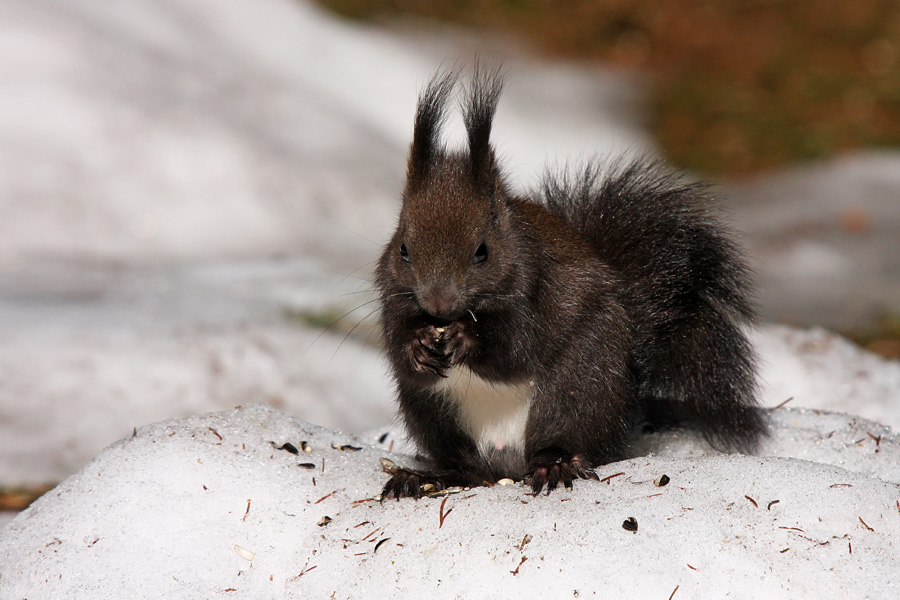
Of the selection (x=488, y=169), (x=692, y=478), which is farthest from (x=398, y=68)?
(x=692, y=478)

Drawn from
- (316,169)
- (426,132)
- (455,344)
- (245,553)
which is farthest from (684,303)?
(316,169)

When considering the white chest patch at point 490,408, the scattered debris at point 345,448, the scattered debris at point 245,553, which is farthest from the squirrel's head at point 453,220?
the scattered debris at point 245,553

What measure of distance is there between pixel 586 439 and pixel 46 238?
4.14 meters

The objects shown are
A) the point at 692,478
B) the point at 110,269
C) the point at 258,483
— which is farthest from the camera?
the point at 110,269

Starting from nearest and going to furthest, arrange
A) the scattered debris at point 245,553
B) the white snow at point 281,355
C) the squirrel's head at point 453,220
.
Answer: the white snow at point 281,355, the scattered debris at point 245,553, the squirrel's head at point 453,220

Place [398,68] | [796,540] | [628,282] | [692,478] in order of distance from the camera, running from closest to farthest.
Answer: [796,540], [692,478], [628,282], [398,68]

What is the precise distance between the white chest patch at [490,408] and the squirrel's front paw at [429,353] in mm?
132

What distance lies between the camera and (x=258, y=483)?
8.04ft

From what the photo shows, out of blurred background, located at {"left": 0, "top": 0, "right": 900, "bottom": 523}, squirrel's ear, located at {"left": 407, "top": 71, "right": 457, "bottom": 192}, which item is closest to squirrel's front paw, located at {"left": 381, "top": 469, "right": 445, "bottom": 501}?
blurred background, located at {"left": 0, "top": 0, "right": 900, "bottom": 523}

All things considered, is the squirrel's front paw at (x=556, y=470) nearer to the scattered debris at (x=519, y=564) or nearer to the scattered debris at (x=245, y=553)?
the scattered debris at (x=519, y=564)

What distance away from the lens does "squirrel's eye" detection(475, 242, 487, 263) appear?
7.92 ft

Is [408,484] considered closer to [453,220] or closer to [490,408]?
[490,408]

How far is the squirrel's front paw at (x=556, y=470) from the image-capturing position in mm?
2387

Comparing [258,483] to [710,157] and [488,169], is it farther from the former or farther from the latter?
[710,157]
